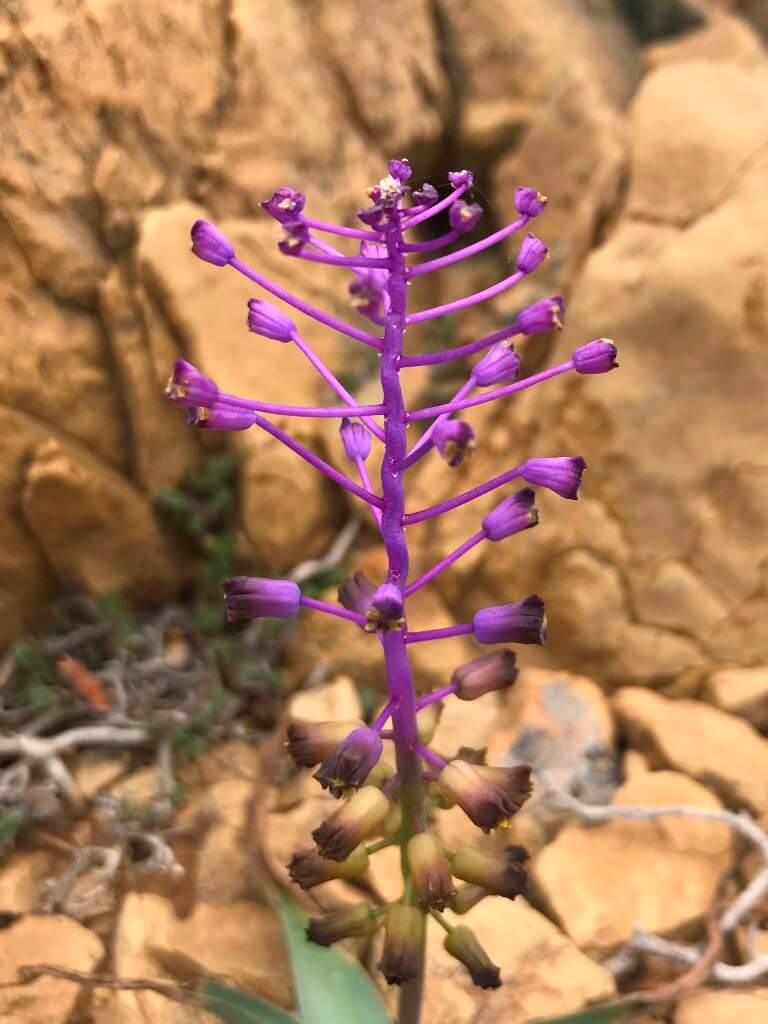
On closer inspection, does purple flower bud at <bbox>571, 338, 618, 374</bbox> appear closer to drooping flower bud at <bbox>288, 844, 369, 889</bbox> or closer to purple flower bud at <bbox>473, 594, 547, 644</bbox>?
purple flower bud at <bbox>473, 594, 547, 644</bbox>

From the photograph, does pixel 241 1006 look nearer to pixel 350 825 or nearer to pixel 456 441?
pixel 350 825

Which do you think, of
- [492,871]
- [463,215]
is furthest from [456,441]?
[492,871]

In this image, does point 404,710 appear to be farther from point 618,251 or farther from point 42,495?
point 618,251

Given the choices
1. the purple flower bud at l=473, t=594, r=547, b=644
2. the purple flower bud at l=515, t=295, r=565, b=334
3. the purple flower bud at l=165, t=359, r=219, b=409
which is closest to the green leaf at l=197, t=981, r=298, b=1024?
the purple flower bud at l=473, t=594, r=547, b=644

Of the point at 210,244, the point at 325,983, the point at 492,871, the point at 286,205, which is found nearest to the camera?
the point at 286,205

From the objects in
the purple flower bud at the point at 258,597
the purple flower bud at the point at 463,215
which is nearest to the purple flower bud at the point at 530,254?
the purple flower bud at the point at 463,215

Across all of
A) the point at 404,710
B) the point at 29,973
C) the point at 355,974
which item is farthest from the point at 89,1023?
the point at 404,710
